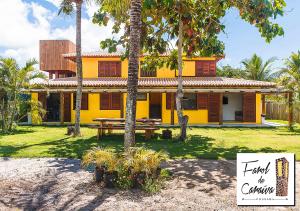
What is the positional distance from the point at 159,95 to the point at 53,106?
8.80m

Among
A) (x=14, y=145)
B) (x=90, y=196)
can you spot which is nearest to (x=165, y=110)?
(x=14, y=145)

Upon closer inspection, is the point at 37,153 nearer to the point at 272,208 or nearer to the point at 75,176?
the point at 75,176

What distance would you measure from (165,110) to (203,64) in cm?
495

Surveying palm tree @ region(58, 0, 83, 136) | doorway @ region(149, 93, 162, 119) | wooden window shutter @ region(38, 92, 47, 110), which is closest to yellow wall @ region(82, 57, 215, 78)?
doorway @ region(149, 93, 162, 119)

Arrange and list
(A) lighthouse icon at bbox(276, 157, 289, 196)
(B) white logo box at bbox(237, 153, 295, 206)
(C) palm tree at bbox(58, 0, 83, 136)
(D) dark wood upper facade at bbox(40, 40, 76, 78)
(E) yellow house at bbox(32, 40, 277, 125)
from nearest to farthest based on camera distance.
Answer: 1. (B) white logo box at bbox(237, 153, 295, 206)
2. (A) lighthouse icon at bbox(276, 157, 289, 196)
3. (C) palm tree at bbox(58, 0, 83, 136)
4. (E) yellow house at bbox(32, 40, 277, 125)
5. (D) dark wood upper facade at bbox(40, 40, 76, 78)

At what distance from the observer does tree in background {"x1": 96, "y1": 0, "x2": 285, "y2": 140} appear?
11.5 meters

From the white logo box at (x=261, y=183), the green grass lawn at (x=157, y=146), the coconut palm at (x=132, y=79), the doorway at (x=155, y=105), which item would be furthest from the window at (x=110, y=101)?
the white logo box at (x=261, y=183)

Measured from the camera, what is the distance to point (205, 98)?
22062 millimetres

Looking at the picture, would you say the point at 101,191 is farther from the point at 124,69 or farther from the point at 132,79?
the point at 124,69

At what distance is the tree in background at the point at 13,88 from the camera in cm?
1598

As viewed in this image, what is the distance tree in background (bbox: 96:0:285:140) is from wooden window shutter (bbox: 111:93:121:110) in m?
7.19

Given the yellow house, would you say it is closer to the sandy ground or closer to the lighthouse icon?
the sandy ground

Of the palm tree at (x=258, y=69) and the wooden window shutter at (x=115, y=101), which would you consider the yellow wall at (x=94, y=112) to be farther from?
the palm tree at (x=258, y=69)

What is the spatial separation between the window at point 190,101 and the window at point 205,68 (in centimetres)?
223
